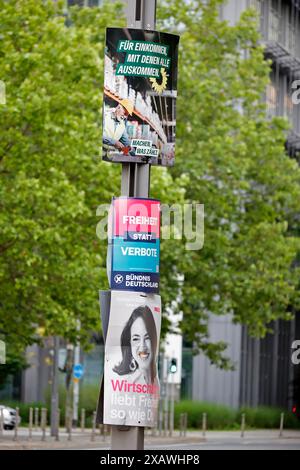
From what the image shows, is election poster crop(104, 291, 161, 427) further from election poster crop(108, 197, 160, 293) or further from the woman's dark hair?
election poster crop(108, 197, 160, 293)

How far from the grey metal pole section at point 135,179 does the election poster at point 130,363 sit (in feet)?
0.54

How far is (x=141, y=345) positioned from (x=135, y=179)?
1260mm

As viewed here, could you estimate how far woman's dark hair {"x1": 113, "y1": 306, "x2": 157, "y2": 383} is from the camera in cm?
934

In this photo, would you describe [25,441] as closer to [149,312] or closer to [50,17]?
[50,17]

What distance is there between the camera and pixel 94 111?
3634 centimetres

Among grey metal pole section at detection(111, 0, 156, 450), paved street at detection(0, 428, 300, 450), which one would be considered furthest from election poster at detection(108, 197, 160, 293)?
paved street at detection(0, 428, 300, 450)

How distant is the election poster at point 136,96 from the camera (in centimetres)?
970

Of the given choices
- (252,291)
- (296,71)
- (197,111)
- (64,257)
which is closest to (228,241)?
(252,291)

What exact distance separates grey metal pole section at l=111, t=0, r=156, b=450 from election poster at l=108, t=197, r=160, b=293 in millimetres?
234

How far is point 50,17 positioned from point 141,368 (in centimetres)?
2767

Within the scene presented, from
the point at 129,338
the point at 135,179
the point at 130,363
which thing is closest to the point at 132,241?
the point at 135,179

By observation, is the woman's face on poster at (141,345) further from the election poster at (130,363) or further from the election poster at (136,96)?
the election poster at (136,96)

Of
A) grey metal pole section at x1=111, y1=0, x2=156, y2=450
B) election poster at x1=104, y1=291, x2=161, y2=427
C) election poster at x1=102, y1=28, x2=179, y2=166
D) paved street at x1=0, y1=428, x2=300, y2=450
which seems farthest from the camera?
paved street at x1=0, y1=428, x2=300, y2=450

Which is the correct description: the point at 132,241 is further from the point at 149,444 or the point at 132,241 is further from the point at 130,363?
the point at 149,444
